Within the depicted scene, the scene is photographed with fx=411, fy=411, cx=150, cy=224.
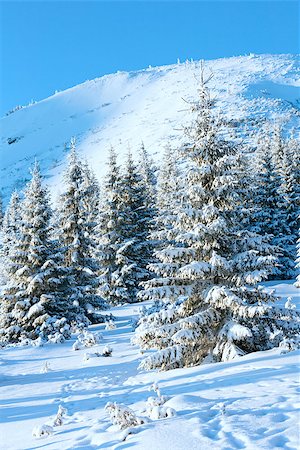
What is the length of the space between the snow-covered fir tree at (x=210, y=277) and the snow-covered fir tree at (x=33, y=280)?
29.5ft

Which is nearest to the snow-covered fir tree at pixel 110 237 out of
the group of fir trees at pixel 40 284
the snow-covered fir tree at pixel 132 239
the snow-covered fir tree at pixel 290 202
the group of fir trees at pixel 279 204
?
the snow-covered fir tree at pixel 132 239

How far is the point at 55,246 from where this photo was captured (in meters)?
21.5

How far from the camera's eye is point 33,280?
773 inches

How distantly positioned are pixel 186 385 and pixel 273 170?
101 feet

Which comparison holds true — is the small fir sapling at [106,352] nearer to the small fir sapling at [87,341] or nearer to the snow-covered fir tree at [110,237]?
the small fir sapling at [87,341]

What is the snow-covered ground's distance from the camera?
561 centimetres

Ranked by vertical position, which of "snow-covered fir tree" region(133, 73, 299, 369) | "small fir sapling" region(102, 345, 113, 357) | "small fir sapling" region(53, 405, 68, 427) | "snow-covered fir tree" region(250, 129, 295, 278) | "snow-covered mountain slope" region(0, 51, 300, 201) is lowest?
"small fir sapling" region(53, 405, 68, 427)

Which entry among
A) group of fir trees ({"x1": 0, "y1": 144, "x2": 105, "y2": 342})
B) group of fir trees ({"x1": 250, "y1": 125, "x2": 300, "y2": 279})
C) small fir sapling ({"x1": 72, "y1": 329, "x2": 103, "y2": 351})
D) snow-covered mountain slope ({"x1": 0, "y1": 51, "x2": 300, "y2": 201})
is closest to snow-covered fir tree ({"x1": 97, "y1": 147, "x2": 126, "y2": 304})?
group of fir trees ({"x1": 0, "y1": 144, "x2": 105, "y2": 342})

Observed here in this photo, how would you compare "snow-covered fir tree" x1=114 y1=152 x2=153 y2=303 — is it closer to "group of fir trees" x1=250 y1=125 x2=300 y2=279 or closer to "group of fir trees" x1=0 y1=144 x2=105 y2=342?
"group of fir trees" x1=0 y1=144 x2=105 y2=342

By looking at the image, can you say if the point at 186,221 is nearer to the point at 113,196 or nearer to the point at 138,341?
the point at 138,341

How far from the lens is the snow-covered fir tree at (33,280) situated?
64.6ft

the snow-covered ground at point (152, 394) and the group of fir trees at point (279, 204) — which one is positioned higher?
the group of fir trees at point (279, 204)

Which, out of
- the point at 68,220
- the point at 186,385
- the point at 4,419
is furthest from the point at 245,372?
the point at 68,220

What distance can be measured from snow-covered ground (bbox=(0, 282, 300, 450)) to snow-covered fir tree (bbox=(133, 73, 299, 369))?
3.10 ft
